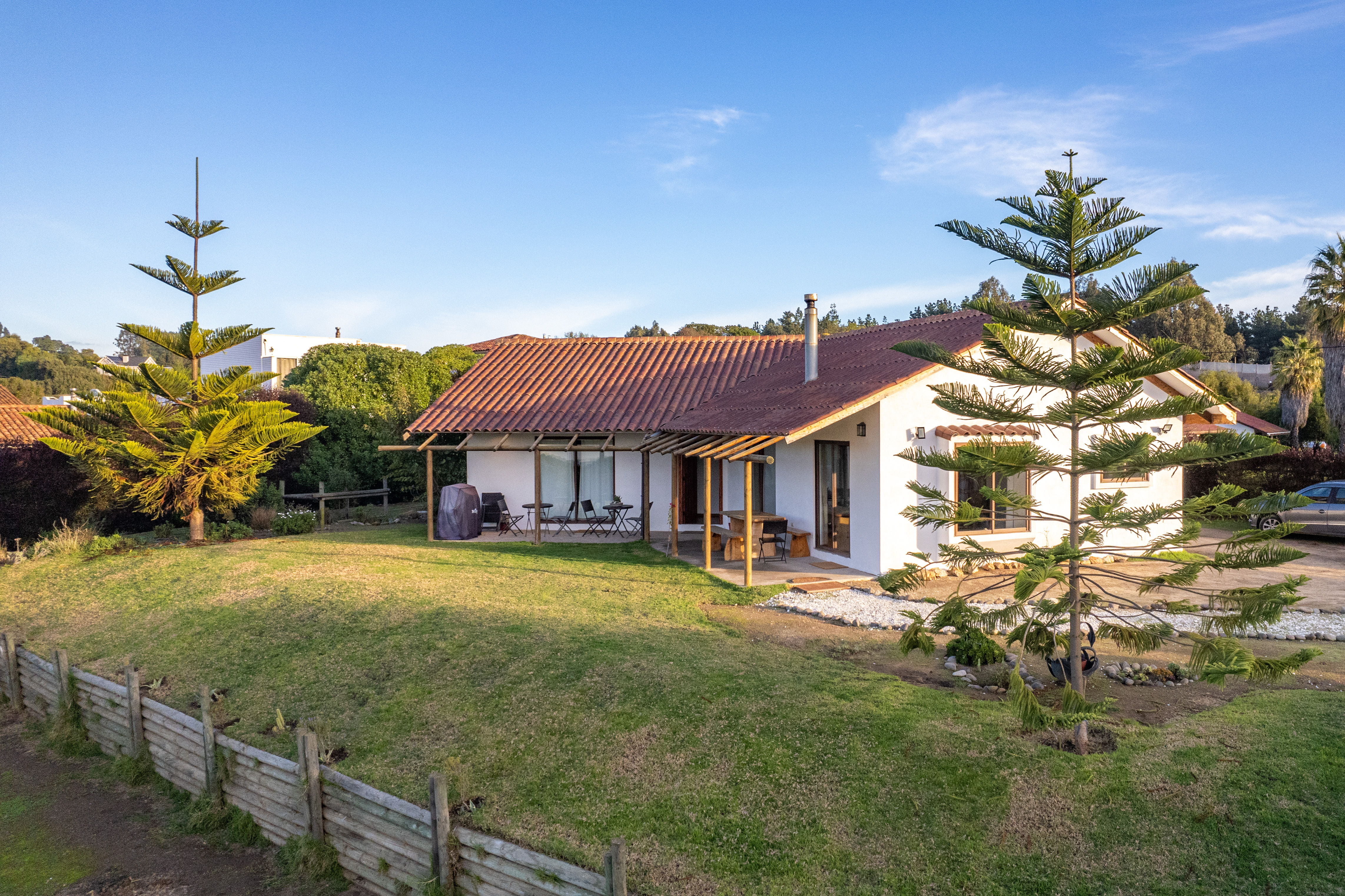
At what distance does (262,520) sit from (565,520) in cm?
712

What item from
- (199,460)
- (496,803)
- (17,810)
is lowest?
(17,810)

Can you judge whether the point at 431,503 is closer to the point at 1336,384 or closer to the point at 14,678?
the point at 14,678

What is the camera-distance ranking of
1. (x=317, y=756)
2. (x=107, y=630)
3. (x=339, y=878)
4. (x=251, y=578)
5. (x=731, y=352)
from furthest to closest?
(x=731, y=352) → (x=251, y=578) → (x=107, y=630) → (x=317, y=756) → (x=339, y=878)

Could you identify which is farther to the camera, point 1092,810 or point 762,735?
point 762,735

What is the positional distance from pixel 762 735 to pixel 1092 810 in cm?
241

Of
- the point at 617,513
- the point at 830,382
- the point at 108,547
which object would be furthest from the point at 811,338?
the point at 108,547

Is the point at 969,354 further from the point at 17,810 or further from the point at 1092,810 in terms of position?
the point at 17,810

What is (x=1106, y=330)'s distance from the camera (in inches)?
544

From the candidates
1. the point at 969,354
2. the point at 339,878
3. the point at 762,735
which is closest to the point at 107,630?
the point at 339,878

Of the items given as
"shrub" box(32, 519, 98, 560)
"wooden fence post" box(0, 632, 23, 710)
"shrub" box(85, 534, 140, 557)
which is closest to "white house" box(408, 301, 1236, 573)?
"shrub" box(85, 534, 140, 557)

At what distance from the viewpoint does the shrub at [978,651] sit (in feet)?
27.4

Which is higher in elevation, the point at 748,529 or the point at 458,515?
the point at 748,529

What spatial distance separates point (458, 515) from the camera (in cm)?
1788

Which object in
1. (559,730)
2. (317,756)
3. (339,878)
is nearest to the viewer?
(339,878)
